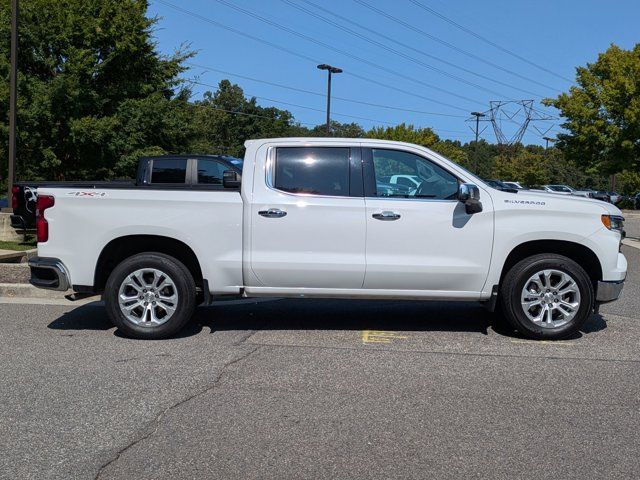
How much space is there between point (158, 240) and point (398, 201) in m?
2.46

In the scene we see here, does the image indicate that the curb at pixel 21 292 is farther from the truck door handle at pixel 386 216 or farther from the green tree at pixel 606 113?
the green tree at pixel 606 113

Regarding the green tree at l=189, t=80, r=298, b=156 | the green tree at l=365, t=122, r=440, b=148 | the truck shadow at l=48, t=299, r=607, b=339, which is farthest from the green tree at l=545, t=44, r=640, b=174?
the green tree at l=189, t=80, r=298, b=156

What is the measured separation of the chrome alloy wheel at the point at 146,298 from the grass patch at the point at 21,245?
686 centimetres

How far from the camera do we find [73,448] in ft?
13.4

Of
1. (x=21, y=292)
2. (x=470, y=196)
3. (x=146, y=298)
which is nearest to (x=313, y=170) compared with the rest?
(x=470, y=196)

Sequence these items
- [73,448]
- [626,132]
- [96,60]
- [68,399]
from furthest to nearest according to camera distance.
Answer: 1. [626,132]
2. [96,60]
3. [68,399]
4. [73,448]

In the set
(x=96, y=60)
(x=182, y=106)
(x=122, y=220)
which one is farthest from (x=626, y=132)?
(x=122, y=220)

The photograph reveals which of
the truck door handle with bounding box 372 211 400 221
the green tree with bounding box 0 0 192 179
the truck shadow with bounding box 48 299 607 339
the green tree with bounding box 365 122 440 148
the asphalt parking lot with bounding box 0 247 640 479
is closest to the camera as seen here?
the asphalt parking lot with bounding box 0 247 640 479

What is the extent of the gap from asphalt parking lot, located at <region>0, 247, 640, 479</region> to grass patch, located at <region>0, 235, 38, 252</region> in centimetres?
572

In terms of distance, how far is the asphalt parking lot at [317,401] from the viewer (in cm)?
392

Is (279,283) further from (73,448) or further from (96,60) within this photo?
(96,60)

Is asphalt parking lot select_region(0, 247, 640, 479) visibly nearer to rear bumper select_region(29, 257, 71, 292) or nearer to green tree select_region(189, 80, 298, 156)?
rear bumper select_region(29, 257, 71, 292)

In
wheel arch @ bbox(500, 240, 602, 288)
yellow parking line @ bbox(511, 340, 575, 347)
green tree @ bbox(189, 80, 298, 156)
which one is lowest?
yellow parking line @ bbox(511, 340, 575, 347)

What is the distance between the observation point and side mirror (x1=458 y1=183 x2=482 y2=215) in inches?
252
